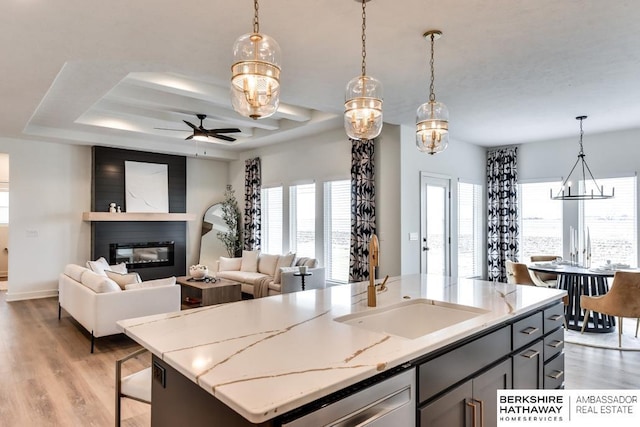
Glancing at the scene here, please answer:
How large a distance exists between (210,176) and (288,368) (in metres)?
8.38

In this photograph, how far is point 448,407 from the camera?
5.39ft

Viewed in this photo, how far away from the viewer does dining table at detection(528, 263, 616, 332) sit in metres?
4.86

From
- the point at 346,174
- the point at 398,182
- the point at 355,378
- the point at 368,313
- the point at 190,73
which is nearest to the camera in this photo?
the point at 355,378

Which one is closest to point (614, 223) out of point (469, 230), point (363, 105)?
point (469, 230)

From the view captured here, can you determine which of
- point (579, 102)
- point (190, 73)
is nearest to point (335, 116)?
point (190, 73)

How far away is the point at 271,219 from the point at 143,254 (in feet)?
8.80

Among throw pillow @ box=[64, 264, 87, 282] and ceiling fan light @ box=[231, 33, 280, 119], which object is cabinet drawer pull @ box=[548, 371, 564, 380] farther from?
throw pillow @ box=[64, 264, 87, 282]

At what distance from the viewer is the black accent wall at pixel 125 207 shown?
7.41 metres

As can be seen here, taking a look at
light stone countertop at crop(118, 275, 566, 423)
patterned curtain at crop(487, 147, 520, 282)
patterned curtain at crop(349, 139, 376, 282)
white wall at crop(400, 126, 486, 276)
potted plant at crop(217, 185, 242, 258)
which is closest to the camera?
light stone countertop at crop(118, 275, 566, 423)

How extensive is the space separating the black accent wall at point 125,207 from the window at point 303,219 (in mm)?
2568

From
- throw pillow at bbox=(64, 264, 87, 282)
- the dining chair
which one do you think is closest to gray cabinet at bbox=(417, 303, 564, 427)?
the dining chair

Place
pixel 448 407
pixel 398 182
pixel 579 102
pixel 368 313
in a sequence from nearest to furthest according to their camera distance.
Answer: pixel 448 407, pixel 368 313, pixel 579 102, pixel 398 182

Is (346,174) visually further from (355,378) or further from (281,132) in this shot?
(355,378)

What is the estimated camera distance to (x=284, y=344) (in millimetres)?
1513
